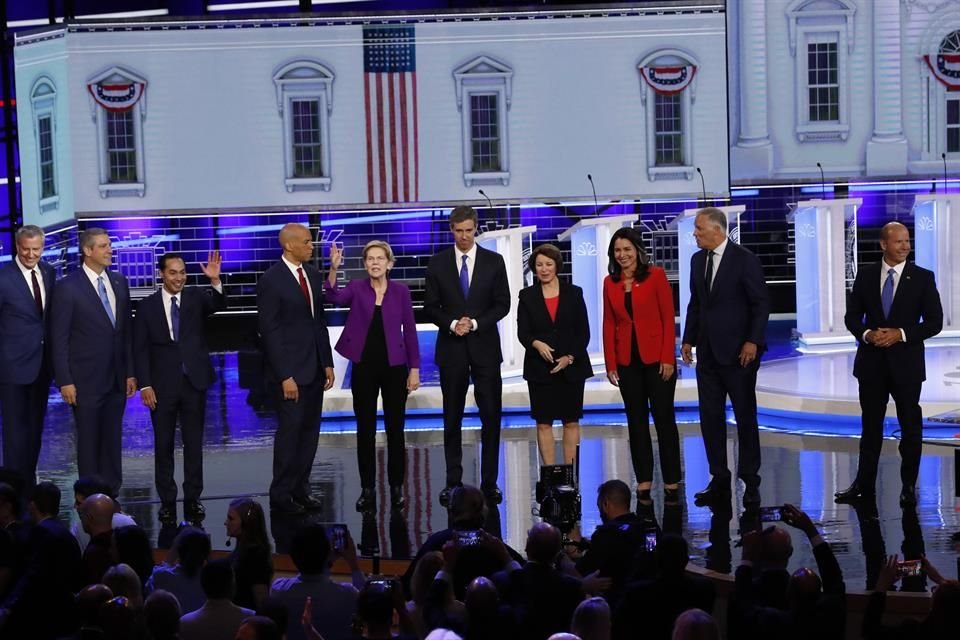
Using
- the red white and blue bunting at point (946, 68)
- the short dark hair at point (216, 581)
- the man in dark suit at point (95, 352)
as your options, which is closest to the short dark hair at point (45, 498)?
the short dark hair at point (216, 581)

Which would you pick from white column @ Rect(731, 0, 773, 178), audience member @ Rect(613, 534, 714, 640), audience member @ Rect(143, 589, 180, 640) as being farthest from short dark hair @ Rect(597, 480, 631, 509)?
white column @ Rect(731, 0, 773, 178)

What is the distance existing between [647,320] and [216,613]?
3.66 meters

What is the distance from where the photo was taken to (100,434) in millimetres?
8094

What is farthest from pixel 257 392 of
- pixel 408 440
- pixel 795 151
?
pixel 795 151

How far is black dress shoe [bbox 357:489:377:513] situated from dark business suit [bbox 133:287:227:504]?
799 millimetres

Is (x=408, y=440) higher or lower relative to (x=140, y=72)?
lower

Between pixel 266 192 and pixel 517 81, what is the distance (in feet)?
9.71

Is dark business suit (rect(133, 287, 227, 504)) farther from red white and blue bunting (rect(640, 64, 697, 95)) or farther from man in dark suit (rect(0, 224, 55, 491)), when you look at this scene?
red white and blue bunting (rect(640, 64, 697, 95))

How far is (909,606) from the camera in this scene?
234 inches

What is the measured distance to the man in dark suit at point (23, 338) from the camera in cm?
804

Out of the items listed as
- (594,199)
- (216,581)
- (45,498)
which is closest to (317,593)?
(216,581)

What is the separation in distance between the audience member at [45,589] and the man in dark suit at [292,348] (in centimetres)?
257

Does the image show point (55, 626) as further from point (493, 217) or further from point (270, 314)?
point (493, 217)

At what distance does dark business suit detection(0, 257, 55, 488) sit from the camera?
317 inches
